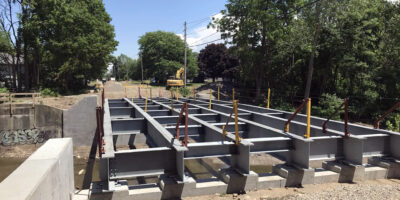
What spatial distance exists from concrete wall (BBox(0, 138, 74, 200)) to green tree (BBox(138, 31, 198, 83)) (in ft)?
187

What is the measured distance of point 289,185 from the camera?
643 cm

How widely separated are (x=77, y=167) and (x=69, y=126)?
14.9ft

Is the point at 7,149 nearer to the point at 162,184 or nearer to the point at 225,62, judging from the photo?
the point at 162,184

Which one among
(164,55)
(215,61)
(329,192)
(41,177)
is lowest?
(329,192)

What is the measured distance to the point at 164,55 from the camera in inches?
2514

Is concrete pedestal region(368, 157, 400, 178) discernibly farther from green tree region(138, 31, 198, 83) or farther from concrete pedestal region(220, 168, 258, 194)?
green tree region(138, 31, 198, 83)

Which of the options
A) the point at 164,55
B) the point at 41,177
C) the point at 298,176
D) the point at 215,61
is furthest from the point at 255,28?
the point at 164,55

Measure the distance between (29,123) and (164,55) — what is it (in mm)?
46772

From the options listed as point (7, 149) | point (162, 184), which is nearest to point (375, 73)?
point (162, 184)

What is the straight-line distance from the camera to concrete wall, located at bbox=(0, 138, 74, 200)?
Result: 2498mm

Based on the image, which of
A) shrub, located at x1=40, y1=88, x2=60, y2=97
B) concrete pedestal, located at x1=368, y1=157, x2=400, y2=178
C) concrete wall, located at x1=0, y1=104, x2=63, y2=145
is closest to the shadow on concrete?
concrete wall, located at x1=0, y1=104, x2=63, y2=145

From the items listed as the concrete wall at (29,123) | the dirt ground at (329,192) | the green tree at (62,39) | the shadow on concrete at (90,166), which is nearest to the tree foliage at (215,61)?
the green tree at (62,39)

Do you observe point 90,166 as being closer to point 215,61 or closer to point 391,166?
point 391,166

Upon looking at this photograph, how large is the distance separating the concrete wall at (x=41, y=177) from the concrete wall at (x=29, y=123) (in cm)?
1586
